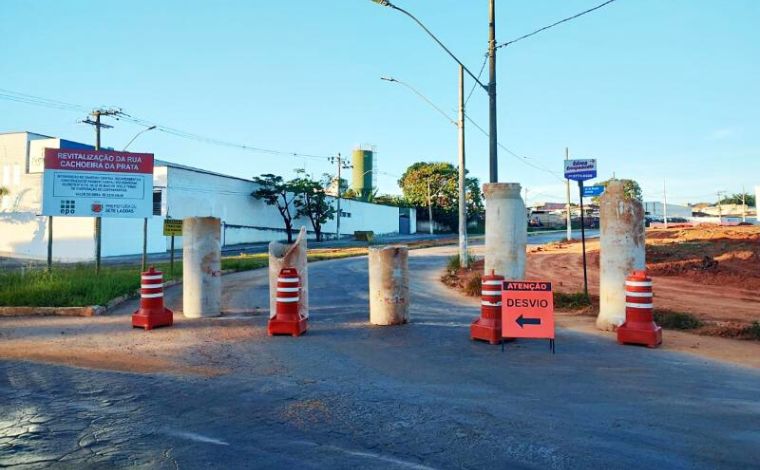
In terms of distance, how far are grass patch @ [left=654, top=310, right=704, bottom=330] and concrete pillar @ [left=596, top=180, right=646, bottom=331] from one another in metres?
1.23

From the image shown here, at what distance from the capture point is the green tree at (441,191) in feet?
273

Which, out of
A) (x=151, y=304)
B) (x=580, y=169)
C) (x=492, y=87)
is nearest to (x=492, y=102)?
(x=492, y=87)

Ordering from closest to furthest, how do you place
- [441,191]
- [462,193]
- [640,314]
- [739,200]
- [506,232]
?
[640,314] → [506,232] → [462,193] → [441,191] → [739,200]

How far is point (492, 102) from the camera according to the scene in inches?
659

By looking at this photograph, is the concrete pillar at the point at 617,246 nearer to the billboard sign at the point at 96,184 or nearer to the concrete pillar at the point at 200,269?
the concrete pillar at the point at 200,269

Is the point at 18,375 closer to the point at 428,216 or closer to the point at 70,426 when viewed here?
the point at 70,426

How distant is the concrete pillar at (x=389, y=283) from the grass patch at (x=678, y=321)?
15.8 feet

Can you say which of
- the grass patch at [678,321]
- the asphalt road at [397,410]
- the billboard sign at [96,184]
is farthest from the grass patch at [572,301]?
the billboard sign at [96,184]

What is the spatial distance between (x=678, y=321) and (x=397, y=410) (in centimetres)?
719

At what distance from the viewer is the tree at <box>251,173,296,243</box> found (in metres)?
55.4

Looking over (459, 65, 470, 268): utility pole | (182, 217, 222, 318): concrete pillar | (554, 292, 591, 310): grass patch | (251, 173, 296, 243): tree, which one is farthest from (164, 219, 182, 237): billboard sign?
(251, 173, 296, 243): tree

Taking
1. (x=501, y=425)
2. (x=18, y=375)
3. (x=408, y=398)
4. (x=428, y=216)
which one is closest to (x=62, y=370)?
(x=18, y=375)

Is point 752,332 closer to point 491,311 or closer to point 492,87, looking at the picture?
point 491,311

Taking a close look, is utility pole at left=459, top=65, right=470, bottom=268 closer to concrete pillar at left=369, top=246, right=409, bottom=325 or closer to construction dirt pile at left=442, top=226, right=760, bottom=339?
construction dirt pile at left=442, top=226, right=760, bottom=339
